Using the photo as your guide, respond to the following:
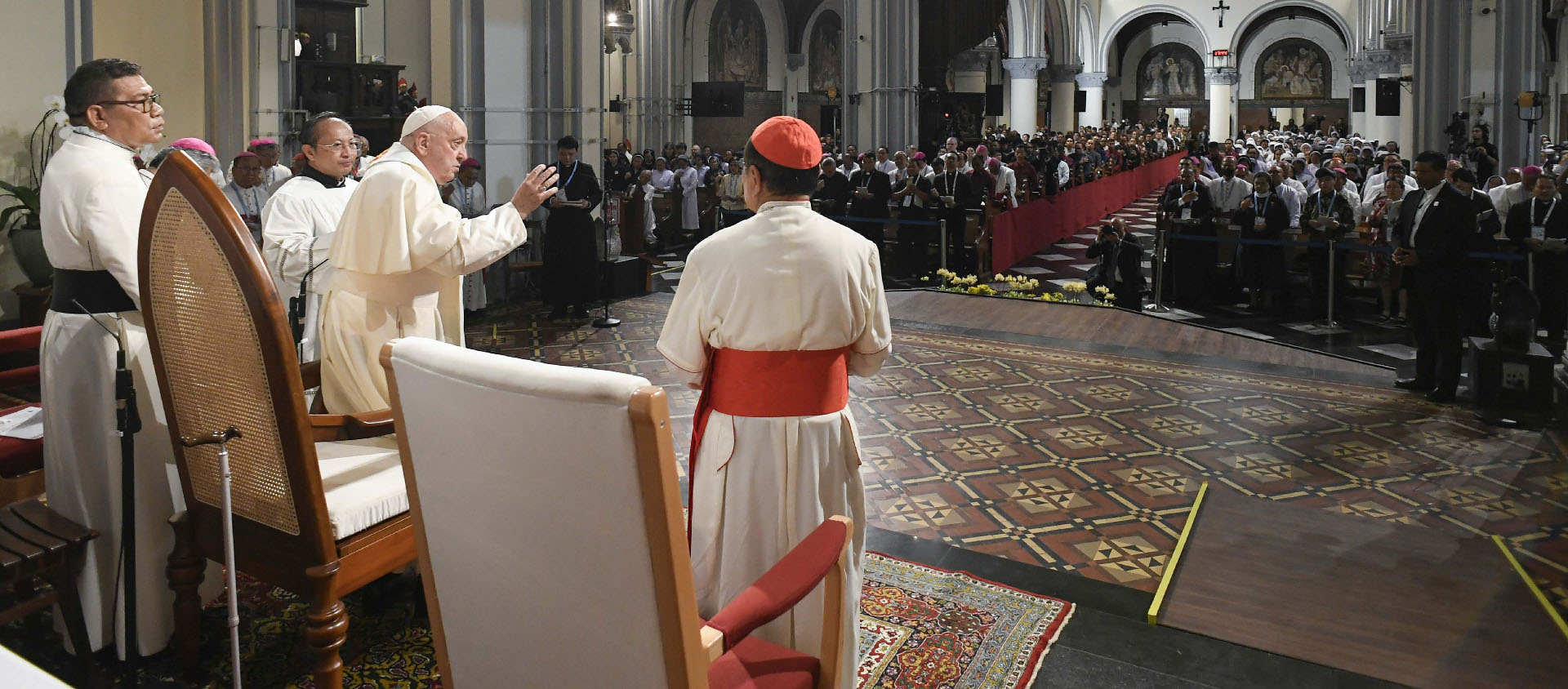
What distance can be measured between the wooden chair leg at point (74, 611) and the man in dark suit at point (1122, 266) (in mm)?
8258

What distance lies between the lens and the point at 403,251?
288cm

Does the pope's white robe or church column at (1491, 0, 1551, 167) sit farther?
church column at (1491, 0, 1551, 167)

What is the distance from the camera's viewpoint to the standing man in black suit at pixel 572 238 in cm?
892

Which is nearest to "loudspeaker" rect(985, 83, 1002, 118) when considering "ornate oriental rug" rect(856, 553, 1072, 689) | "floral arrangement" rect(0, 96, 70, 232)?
"floral arrangement" rect(0, 96, 70, 232)

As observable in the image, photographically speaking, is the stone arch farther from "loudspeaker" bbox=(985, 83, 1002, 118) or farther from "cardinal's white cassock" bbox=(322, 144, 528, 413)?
"cardinal's white cassock" bbox=(322, 144, 528, 413)

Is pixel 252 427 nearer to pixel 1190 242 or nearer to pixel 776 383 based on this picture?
pixel 776 383

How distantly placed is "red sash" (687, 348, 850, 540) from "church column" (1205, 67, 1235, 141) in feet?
117

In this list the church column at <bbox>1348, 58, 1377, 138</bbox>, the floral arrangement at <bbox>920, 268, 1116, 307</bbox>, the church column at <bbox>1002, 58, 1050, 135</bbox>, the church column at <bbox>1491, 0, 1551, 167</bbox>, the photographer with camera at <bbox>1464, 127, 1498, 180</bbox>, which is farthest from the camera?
the church column at <bbox>1348, 58, 1377, 138</bbox>

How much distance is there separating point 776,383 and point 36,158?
7259 millimetres

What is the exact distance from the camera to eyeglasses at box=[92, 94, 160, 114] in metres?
2.88

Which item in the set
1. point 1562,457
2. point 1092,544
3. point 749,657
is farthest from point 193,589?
point 1562,457

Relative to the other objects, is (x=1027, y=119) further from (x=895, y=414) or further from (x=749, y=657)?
(x=749, y=657)

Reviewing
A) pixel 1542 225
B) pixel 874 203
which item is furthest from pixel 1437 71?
pixel 874 203

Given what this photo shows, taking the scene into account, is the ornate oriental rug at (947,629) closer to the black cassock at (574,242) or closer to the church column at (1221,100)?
the black cassock at (574,242)
